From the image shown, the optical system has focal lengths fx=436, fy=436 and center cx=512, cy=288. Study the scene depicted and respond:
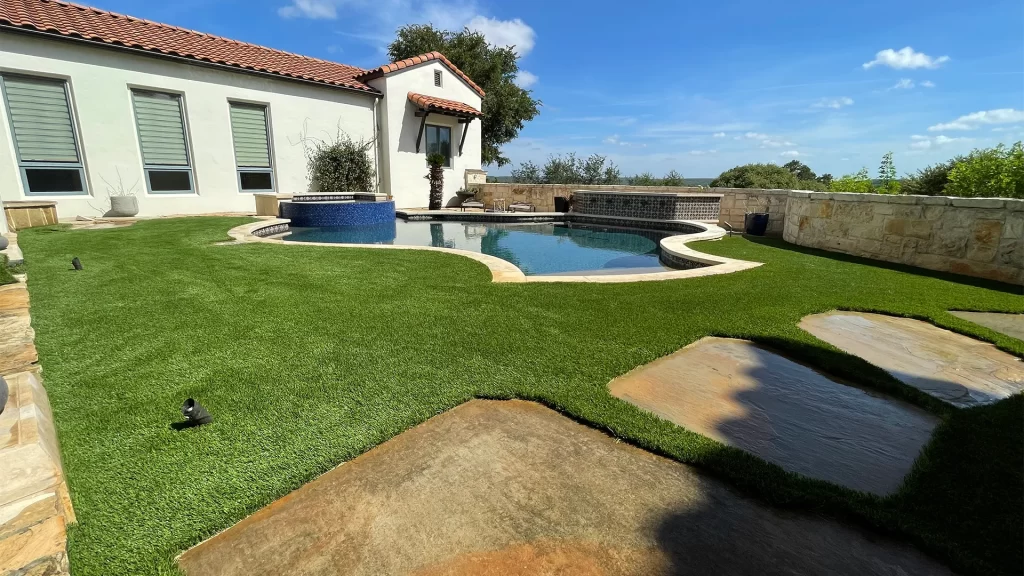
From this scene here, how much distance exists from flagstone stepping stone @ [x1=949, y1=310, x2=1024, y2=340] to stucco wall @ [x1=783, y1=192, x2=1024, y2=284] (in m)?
2.03

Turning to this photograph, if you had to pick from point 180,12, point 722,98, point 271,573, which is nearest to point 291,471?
point 271,573

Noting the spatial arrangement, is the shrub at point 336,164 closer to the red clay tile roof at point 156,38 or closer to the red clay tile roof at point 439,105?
the red clay tile roof at point 156,38

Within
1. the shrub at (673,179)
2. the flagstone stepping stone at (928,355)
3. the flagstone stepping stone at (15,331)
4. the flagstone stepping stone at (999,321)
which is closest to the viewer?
the flagstone stepping stone at (15,331)

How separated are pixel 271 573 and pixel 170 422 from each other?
1.26 meters

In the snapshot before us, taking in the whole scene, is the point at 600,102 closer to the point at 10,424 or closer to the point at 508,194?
the point at 508,194

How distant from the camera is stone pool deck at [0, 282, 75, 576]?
1.25 m

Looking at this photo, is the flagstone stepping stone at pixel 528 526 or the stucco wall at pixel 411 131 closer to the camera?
the flagstone stepping stone at pixel 528 526

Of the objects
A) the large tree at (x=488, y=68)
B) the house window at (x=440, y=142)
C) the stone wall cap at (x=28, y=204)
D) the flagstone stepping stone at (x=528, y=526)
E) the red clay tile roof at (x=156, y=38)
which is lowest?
the flagstone stepping stone at (x=528, y=526)

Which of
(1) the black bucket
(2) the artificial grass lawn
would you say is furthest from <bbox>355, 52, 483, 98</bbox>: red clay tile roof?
(1) the black bucket

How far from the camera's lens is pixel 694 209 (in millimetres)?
13125

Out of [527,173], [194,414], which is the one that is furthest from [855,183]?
[527,173]

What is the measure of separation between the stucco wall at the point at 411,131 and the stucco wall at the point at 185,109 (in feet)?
5.64

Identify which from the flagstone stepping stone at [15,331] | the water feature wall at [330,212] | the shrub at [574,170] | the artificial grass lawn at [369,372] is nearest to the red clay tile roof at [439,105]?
the shrub at [574,170]

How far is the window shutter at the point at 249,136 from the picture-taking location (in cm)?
1283
